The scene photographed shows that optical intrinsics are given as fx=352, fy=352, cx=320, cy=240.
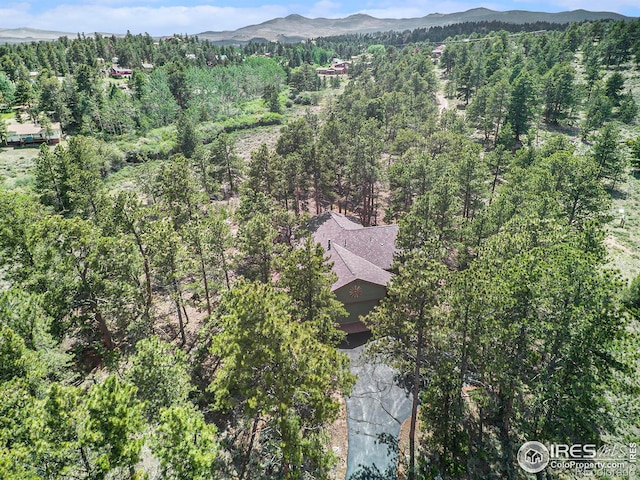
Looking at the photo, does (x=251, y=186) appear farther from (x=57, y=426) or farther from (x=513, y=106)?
(x=513, y=106)

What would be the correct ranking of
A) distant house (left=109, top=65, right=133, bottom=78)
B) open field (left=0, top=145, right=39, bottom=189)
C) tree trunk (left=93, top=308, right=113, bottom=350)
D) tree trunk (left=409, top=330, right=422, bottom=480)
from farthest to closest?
distant house (left=109, top=65, right=133, bottom=78), open field (left=0, top=145, right=39, bottom=189), tree trunk (left=93, top=308, right=113, bottom=350), tree trunk (left=409, top=330, right=422, bottom=480)

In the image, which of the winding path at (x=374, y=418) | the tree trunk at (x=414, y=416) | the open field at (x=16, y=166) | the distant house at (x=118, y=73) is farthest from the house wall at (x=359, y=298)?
the distant house at (x=118, y=73)

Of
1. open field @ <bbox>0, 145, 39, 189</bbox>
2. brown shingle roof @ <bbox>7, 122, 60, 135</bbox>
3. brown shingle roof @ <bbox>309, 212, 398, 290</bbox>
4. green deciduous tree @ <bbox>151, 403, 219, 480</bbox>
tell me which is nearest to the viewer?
green deciduous tree @ <bbox>151, 403, 219, 480</bbox>

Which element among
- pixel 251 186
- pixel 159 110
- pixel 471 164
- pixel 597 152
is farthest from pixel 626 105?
pixel 159 110

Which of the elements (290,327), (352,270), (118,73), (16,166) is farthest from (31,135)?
(290,327)

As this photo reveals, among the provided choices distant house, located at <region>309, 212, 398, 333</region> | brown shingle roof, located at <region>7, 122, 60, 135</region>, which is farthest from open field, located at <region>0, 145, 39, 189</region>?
distant house, located at <region>309, 212, 398, 333</region>

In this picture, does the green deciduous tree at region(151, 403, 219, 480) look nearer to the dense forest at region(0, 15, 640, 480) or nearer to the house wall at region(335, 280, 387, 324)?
the dense forest at region(0, 15, 640, 480)

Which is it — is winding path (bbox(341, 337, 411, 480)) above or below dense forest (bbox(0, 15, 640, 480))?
below
